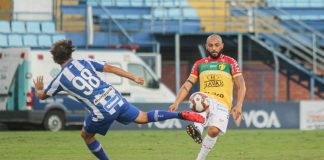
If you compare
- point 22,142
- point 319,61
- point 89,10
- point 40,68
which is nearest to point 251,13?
point 319,61

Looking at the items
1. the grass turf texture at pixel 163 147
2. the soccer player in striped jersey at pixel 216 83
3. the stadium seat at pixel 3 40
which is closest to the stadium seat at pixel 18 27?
the stadium seat at pixel 3 40

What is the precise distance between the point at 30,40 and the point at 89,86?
21.7 m

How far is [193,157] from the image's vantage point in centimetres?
1700

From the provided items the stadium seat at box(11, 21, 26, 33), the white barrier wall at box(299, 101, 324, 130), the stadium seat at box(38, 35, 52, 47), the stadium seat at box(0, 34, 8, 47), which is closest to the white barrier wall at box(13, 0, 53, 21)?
the stadium seat at box(11, 21, 26, 33)

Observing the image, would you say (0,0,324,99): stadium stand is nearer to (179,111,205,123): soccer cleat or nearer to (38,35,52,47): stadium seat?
(38,35,52,47): stadium seat

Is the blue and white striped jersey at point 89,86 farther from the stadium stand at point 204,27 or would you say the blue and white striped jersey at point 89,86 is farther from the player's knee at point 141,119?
the stadium stand at point 204,27

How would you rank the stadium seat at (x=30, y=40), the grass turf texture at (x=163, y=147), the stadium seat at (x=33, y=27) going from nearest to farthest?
the grass turf texture at (x=163, y=147) → the stadium seat at (x=30, y=40) → the stadium seat at (x=33, y=27)

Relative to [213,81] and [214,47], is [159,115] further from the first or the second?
[214,47]

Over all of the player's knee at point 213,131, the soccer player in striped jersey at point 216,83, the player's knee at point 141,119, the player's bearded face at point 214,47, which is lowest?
the player's knee at point 213,131

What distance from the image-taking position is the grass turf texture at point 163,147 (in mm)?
17391

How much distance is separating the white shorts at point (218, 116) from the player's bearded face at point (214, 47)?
0.68m

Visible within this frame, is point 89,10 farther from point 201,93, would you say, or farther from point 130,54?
point 201,93

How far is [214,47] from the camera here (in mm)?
14234

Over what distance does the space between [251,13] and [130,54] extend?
9257 mm
